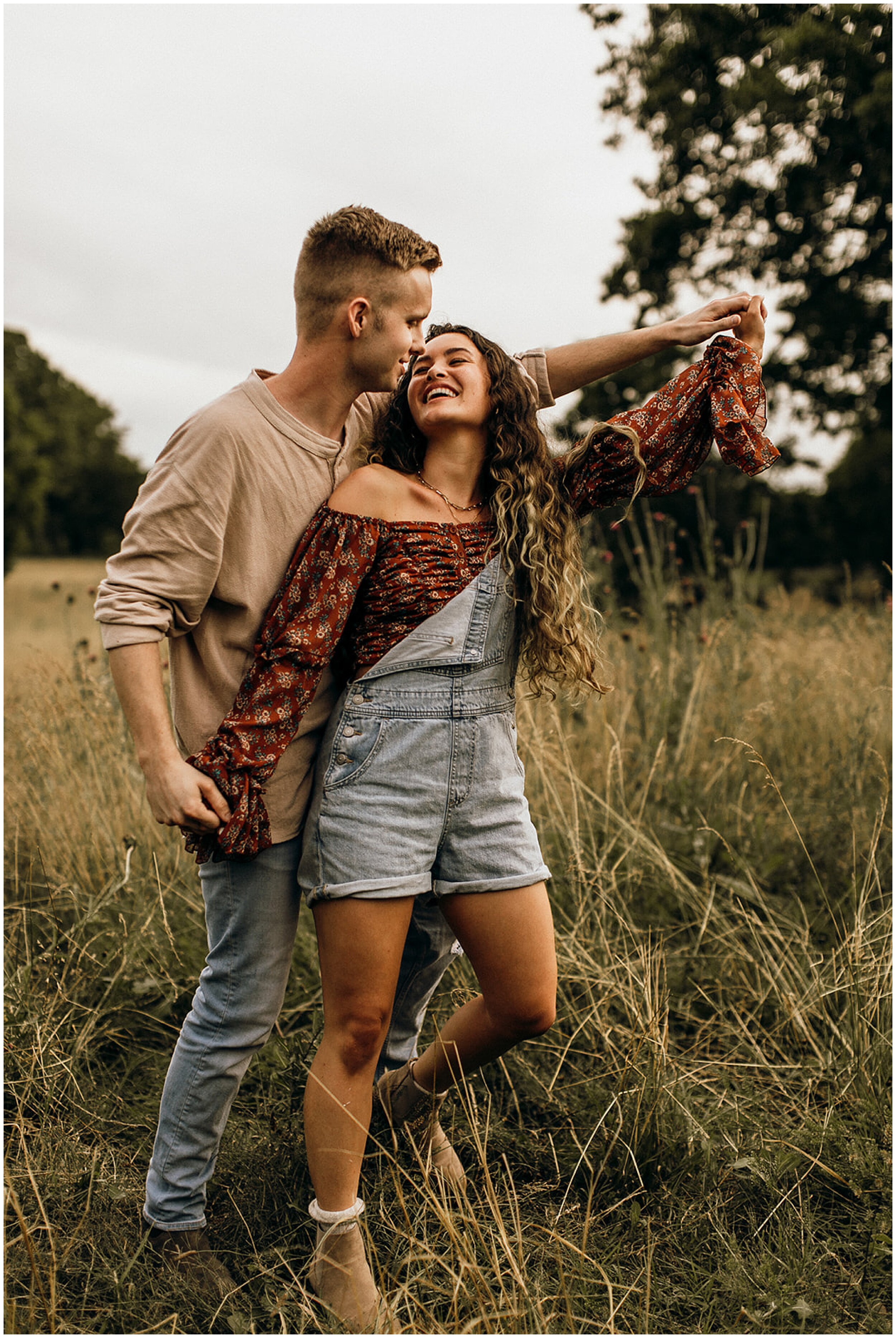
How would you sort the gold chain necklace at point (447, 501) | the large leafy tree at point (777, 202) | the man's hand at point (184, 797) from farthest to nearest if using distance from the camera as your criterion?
1. the large leafy tree at point (777, 202)
2. the gold chain necklace at point (447, 501)
3. the man's hand at point (184, 797)

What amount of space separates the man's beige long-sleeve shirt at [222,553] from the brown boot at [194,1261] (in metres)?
0.91

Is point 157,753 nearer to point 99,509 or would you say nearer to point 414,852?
point 414,852

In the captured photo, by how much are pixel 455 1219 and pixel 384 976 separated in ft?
2.40

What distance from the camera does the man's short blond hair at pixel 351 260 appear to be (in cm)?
208

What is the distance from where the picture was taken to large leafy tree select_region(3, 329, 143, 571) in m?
28.0

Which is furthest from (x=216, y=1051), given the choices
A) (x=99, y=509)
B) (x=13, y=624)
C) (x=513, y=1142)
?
(x=99, y=509)

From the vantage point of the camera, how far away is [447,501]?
2199 mm

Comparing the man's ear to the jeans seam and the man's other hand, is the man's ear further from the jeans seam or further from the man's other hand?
the jeans seam

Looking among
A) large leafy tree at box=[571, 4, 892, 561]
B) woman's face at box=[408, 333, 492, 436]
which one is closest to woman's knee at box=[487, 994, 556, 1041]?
woman's face at box=[408, 333, 492, 436]

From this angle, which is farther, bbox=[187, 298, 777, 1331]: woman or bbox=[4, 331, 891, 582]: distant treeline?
bbox=[4, 331, 891, 582]: distant treeline

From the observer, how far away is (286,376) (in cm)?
214

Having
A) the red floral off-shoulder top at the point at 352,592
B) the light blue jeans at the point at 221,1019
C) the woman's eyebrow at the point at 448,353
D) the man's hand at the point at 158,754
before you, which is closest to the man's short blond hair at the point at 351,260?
the woman's eyebrow at the point at 448,353

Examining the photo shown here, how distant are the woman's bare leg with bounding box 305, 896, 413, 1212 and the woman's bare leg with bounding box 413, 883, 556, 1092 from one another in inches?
6.2

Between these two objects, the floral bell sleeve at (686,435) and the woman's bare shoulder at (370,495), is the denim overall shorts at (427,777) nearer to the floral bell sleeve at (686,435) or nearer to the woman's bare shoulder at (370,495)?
the woman's bare shoulder at (370,495)
